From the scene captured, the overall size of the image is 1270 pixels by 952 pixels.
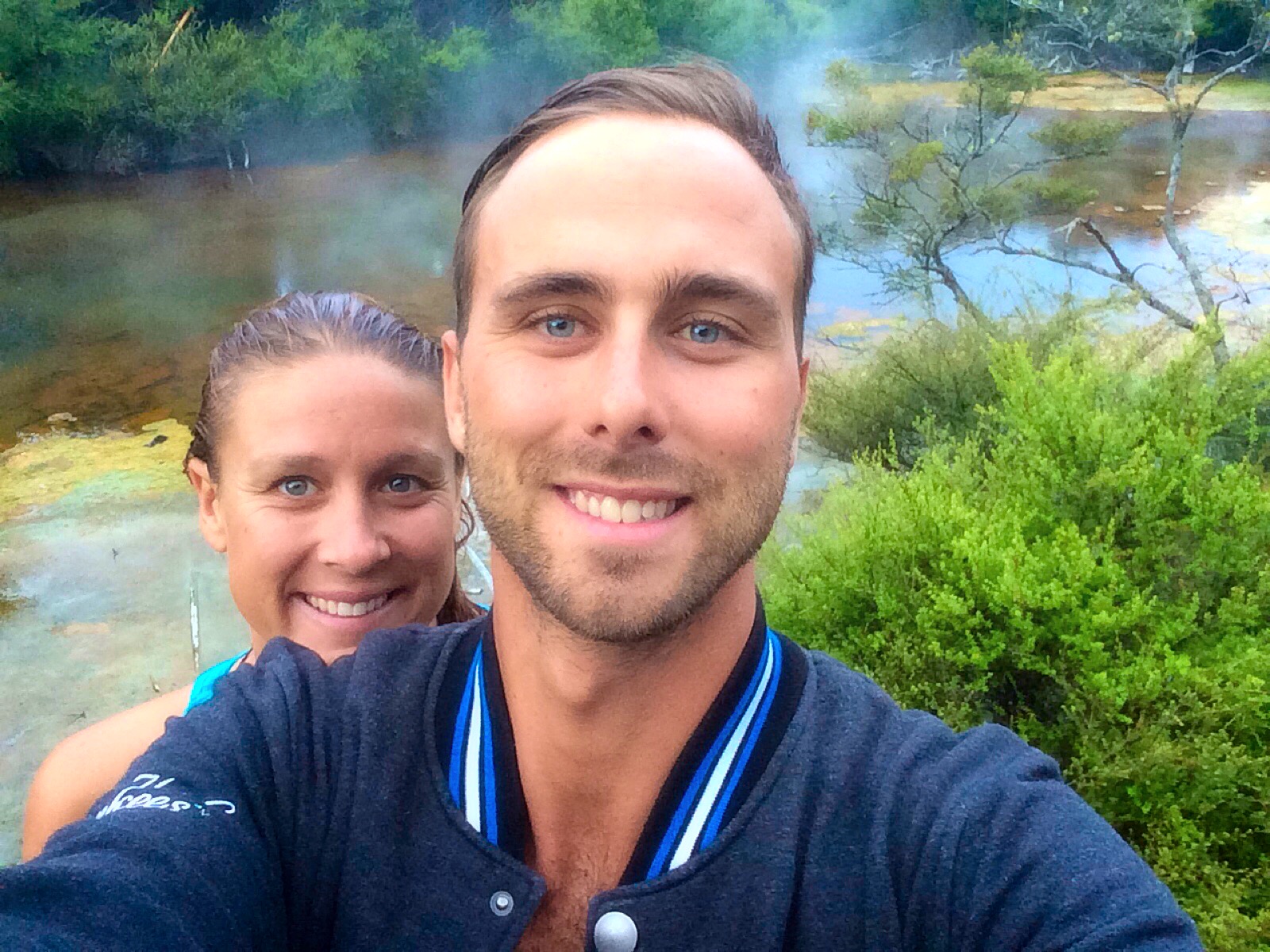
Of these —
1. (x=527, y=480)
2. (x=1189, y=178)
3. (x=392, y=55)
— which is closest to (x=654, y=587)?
(x=527, y=480)

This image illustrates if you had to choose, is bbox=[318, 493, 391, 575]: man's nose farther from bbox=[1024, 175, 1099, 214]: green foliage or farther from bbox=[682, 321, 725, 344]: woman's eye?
bbox=[1024, 175, 1099, 214]: green foliage

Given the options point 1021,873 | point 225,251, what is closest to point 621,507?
point 1021,873

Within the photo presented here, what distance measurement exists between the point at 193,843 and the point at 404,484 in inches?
31.9

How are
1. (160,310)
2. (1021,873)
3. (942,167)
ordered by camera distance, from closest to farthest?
(1021,873) < (942,167) < (160,310)

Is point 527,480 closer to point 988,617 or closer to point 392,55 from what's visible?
point 988,617

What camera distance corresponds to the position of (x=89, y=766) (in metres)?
1.68

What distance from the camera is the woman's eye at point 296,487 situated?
1.64 metres

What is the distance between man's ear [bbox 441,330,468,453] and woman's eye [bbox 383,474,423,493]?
13.1 inches

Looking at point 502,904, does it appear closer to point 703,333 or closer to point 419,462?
point 703,333

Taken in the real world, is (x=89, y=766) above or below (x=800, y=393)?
below

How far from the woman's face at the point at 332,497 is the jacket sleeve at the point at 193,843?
0.42 meters

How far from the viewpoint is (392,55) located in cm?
1627

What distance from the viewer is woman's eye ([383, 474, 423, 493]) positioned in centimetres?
170

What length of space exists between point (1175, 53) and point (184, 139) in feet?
46.8
